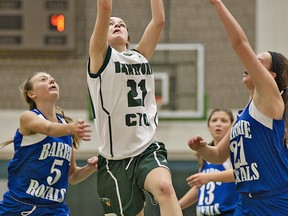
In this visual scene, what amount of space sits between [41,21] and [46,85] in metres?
4.15

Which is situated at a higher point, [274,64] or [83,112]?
[274,64]

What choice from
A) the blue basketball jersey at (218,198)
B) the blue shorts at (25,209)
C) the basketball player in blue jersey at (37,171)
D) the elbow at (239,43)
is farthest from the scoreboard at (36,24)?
the elbow at (239,43)

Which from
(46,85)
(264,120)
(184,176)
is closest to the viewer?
(264,120)

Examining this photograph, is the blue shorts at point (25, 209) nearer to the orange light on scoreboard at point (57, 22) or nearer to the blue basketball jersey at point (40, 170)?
the blue basketball jersey at point (40, 170)

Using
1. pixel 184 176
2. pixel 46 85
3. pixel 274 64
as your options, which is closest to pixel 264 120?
pixel 274 64

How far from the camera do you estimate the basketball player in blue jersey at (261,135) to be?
3.52m

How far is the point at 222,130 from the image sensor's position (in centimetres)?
516

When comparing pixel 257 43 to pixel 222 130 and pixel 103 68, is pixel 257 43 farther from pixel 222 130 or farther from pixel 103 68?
pixel 103 68

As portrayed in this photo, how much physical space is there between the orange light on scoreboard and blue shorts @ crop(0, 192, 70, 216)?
442 centimetres

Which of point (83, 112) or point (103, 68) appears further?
point (83, 112)

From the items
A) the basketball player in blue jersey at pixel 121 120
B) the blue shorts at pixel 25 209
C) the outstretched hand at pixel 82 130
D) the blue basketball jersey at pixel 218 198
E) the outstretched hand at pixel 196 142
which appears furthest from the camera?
the blue basketball jersey at pixel 218 198

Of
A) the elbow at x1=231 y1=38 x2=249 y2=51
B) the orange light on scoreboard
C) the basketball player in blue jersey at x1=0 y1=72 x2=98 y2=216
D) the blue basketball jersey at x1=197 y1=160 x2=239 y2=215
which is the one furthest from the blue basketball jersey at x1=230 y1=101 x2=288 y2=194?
the orange light on scoreboard

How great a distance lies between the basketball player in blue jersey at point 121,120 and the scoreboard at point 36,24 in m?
4.63

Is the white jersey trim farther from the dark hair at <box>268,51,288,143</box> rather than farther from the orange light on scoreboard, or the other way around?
the orange light on scoreboard
